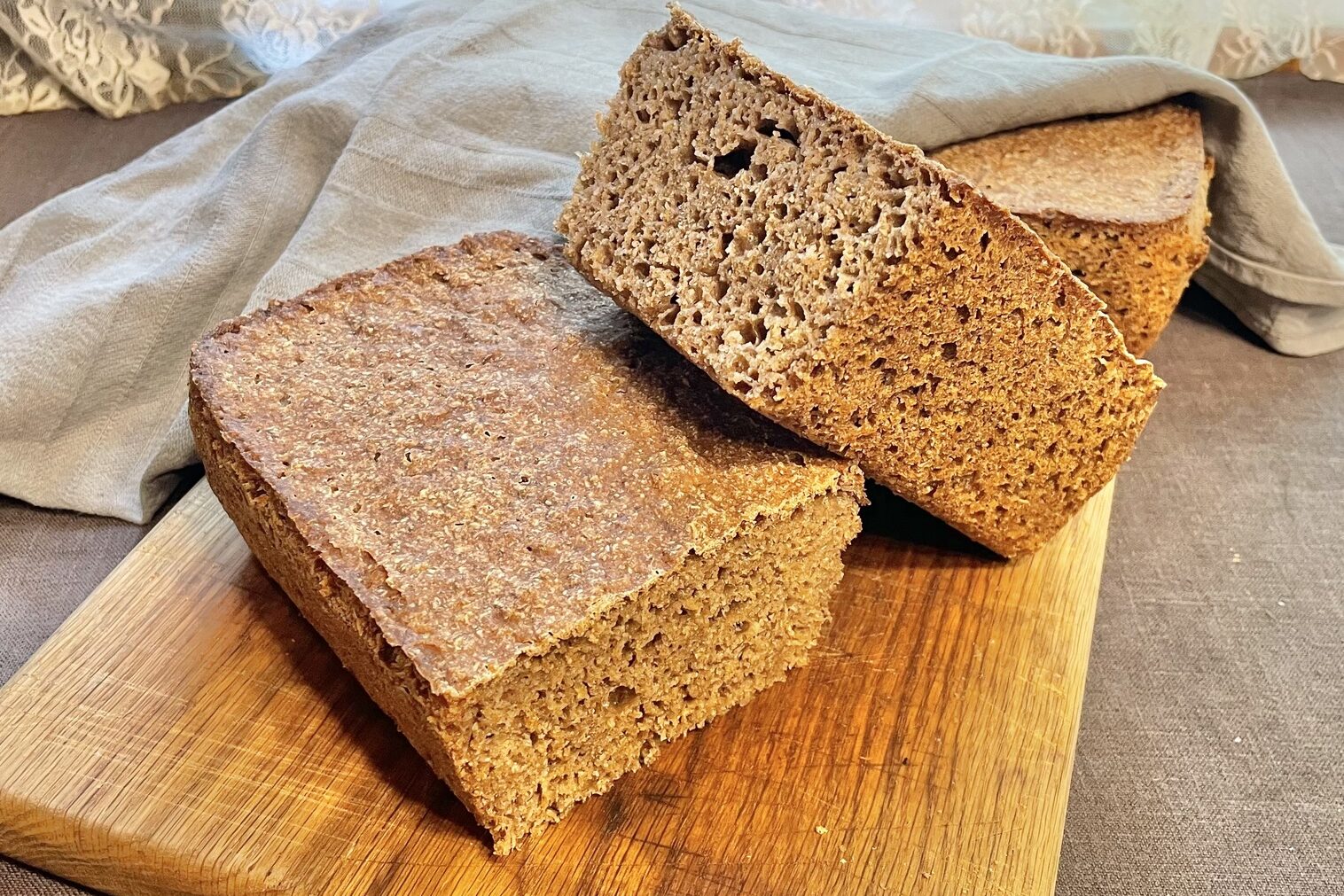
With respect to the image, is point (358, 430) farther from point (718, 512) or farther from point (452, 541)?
point (718, 512)

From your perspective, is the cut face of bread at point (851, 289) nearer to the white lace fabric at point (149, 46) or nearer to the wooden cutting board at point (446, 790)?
the wooden cutting board at point (446, 790)

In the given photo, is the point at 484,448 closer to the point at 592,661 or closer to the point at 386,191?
the point at 592,661

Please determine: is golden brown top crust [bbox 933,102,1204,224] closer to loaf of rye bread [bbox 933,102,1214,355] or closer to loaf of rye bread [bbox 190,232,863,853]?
loaf of rye bread [bbox 933,102,1214,355]

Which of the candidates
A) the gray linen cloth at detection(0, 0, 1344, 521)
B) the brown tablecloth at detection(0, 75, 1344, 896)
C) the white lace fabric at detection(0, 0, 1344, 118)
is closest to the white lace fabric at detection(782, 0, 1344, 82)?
the white lace fabric at detection(0, 0, 1344, 118)

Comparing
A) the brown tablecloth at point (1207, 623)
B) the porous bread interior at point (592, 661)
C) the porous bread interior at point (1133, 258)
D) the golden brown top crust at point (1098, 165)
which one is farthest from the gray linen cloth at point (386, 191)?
the porous bread interior at point (592, 661)

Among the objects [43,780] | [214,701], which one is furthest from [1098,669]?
[43,780]

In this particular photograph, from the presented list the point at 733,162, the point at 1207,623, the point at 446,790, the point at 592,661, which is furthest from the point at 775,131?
the point at 1207,623
